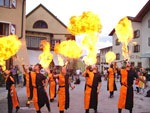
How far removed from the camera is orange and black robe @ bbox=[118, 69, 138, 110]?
639cm

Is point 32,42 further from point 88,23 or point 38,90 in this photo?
point 38,90

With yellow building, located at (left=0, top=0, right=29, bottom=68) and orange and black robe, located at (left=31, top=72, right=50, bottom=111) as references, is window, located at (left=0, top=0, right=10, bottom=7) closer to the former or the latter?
yellow building, located at (left=0, top=0, right=29, bottom=68)

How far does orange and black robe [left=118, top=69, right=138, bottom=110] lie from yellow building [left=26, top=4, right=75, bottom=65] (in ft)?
67.7

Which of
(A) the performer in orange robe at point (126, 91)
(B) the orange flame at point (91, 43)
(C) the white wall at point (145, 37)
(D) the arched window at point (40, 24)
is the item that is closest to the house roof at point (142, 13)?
(C) the white wall at point (145, 37)

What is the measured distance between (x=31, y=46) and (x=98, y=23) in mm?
17180

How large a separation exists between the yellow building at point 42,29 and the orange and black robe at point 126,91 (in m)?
20.6

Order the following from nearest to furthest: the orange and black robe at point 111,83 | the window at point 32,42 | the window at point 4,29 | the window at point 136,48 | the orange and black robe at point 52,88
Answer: the orange and black robe at point 52,88 → the orange and black robe at point 111,83 → the window at point 4,29 → the window at point 32,42 → the window at point 136,48

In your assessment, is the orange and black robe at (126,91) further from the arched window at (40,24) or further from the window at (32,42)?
the arched window at (40,24)

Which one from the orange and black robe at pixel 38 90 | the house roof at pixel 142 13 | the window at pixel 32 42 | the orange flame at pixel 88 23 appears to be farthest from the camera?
the window at pixel 32 42

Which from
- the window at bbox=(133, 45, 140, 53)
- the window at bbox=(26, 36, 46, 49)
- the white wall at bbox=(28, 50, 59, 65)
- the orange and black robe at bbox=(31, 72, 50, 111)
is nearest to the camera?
the orange and black robe at bbox=(31, 72, 50, 111)

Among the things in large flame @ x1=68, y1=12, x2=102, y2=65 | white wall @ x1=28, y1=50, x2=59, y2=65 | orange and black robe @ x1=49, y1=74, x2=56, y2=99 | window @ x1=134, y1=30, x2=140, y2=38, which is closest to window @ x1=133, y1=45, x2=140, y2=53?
window @ x1=134, y1=30, x2=140, y2=38

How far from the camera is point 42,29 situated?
28.2 m

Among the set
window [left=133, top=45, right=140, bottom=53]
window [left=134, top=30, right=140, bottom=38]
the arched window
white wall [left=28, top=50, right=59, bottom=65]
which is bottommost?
white wall [left=28, top=50, right=59, bottom=65]

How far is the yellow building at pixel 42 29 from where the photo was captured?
1063 inches
